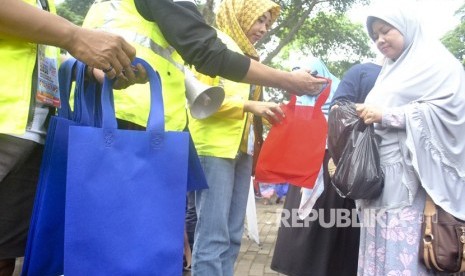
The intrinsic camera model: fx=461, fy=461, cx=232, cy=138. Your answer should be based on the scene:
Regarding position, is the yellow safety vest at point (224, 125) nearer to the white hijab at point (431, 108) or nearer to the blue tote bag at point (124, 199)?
the white hijab at point (431, 108)

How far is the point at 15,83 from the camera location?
1154mm

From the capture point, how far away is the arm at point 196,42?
1.59m

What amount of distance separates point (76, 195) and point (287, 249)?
257cm

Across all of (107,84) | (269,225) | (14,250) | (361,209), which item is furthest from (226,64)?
(269,225)

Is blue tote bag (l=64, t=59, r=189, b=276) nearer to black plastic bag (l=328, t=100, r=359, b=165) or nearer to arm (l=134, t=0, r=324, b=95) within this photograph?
arm (l=134, t=0, r=324, b=95)

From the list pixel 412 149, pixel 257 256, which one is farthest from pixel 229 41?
pixel 257 256

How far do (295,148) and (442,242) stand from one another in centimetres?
88

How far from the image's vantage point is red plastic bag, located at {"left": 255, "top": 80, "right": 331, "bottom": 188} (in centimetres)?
254

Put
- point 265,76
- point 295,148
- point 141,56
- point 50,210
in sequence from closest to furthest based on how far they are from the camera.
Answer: point 50,210 < point 141,56 < point 265,76 < point 295,148

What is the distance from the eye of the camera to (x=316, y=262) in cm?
331

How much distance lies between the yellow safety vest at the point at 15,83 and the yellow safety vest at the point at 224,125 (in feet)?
4.14

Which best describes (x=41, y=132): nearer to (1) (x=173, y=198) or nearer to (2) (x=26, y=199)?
(2) (x=26, y=199)

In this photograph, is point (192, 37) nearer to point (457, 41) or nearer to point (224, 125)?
point (224, 125)

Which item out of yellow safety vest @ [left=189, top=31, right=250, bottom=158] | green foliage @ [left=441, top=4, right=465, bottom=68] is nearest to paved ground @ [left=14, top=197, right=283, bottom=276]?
yellow safety vest @ [left=189, top=31, right=250, bottom=158]
